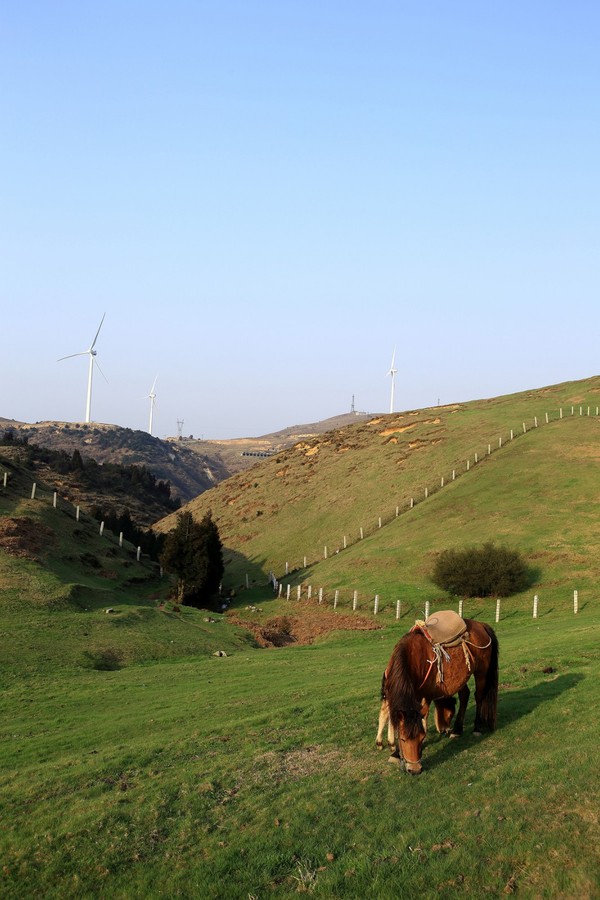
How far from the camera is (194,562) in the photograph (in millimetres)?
60000

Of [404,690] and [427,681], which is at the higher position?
[404,690]

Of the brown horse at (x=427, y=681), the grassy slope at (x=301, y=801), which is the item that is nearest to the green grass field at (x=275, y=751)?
the grassy slope at (x=301, y=801)

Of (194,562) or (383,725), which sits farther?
(194,562)

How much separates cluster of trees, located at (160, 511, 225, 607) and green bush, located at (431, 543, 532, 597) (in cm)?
1925

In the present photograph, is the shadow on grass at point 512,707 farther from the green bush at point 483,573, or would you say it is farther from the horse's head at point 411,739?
the green bush at point 483,573

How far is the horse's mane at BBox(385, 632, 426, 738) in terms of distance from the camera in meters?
14.4

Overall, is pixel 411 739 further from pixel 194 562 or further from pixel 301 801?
pixel 194 562

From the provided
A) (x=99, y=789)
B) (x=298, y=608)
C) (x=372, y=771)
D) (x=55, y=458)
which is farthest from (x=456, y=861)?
(x=55, y=458)

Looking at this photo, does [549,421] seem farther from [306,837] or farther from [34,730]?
[306,837]

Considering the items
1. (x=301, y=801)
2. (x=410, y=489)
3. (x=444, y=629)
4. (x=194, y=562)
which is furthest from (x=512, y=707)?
(x=410, y=489)

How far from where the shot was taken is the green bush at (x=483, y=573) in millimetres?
46500

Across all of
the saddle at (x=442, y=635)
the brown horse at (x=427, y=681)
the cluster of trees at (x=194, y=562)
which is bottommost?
the cluster of trees at (x=194, y=562)

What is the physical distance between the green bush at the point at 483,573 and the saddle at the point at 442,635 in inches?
1214

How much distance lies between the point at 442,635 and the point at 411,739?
Result: 2693mm
